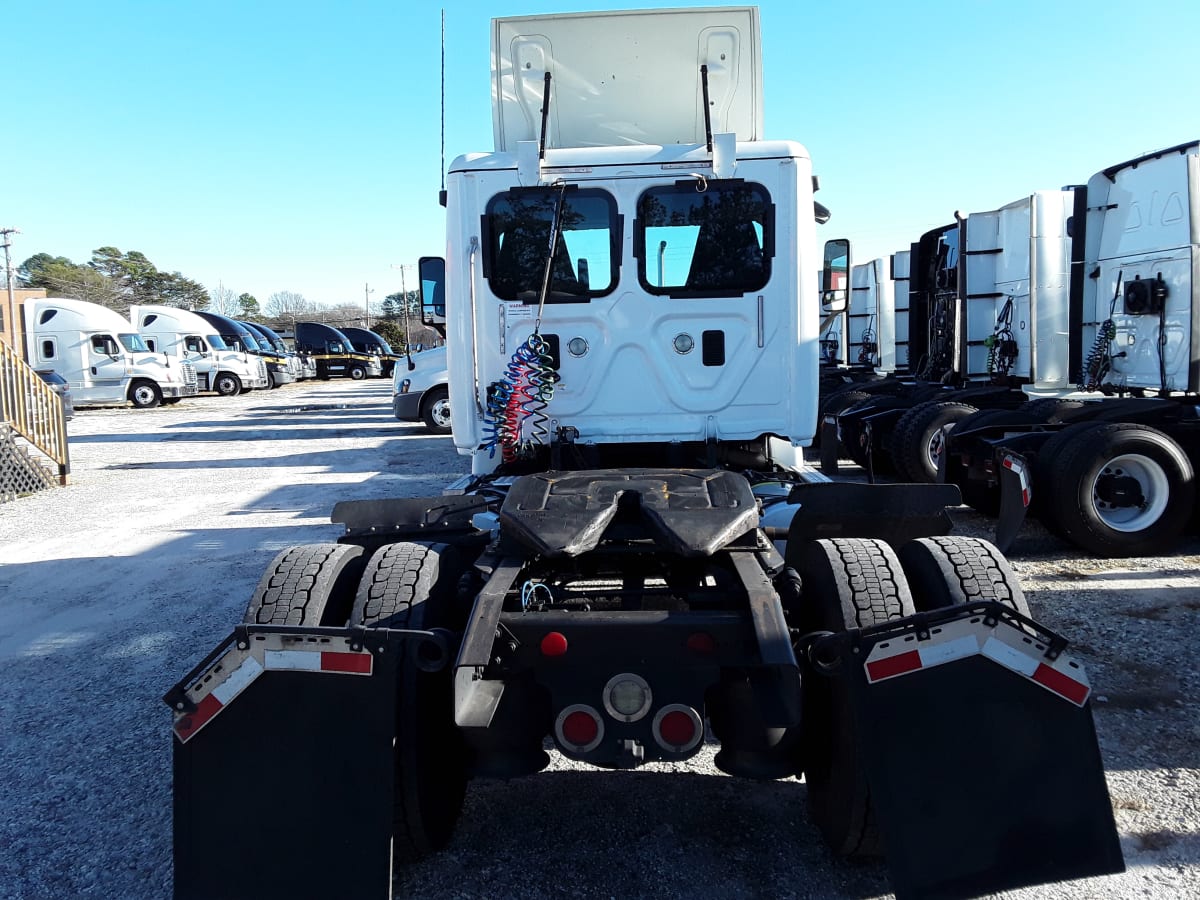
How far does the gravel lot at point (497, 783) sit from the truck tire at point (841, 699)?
25 cm

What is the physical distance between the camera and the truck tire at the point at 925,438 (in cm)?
952

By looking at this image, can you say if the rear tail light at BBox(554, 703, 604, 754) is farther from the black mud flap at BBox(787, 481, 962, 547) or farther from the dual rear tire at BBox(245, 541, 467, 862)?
the black mud flap at BBox(787, 481, 962, 547)

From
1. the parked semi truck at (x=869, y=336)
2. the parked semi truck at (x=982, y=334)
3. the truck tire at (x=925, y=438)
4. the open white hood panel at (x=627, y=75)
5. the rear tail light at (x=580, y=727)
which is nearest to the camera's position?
the rear tail light at (x=580, y=727)

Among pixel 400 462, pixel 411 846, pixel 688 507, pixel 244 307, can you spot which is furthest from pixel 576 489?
pixel 244 307

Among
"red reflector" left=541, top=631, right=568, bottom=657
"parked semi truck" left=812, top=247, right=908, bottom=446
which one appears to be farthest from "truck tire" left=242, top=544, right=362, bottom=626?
"parked semi truck" left=812, top=247, right=908, bottom=446

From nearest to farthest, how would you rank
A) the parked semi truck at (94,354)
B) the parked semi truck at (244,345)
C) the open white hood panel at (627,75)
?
1. the open white hood panel at (627,75)
2. the parked semi truck at (94,354)
3. the parked semi truck at (244,345)

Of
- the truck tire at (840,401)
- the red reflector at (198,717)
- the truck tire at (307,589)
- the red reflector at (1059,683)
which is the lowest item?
the red reflector at (198,717)

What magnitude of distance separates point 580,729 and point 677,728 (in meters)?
0.29

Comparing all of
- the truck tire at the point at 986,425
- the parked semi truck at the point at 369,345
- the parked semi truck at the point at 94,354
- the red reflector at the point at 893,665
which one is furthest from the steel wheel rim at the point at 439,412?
the parked semi truck at the point at 369,345

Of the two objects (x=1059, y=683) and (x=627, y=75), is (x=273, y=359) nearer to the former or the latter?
(x=627, y=75)

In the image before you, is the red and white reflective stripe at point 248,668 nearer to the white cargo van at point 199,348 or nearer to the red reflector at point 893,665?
the red reflector at point 893,665

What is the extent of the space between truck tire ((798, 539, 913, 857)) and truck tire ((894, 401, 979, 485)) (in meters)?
6.95

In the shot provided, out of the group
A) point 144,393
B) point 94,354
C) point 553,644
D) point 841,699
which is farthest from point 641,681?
point 144,393

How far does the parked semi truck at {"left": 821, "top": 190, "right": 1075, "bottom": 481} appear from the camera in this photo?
32.4 ft
